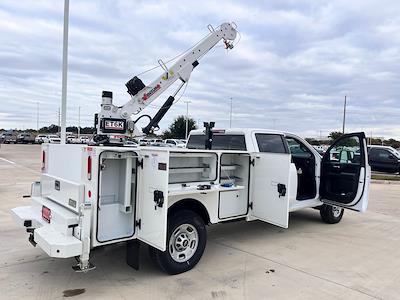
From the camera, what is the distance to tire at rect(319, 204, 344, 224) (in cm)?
783

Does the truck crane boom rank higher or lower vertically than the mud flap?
higher

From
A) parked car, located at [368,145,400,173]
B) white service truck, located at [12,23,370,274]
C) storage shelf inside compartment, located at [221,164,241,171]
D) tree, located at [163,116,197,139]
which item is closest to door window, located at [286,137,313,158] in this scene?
white service truck, located at [12,23,370,274]

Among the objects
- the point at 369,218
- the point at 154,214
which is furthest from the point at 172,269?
the point at 369,218

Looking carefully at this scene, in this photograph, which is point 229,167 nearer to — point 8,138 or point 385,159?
point 385,159

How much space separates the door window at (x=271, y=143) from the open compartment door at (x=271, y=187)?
0.50 metres

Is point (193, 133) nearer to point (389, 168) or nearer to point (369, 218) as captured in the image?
point (369, 218)

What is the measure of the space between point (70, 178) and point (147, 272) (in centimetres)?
157

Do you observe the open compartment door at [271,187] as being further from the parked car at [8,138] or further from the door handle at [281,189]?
the parked car at [8,138]

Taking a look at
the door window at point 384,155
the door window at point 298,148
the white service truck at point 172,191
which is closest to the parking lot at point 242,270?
the white service truck at point 172,191

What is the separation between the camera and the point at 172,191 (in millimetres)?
4562

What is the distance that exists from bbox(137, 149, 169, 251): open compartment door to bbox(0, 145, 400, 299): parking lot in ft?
1.96

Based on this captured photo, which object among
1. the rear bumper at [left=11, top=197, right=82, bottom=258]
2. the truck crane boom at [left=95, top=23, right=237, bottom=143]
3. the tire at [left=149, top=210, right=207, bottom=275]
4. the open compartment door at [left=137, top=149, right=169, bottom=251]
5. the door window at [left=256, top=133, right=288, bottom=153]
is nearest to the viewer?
the rear bumper at [left=11, top=197, right=82, bottom=258]

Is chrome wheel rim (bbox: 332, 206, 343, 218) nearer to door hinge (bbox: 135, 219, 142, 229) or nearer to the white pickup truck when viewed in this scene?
the white pickup truck

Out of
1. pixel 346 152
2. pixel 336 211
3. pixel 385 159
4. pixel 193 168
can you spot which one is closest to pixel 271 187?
pixel 193 168
